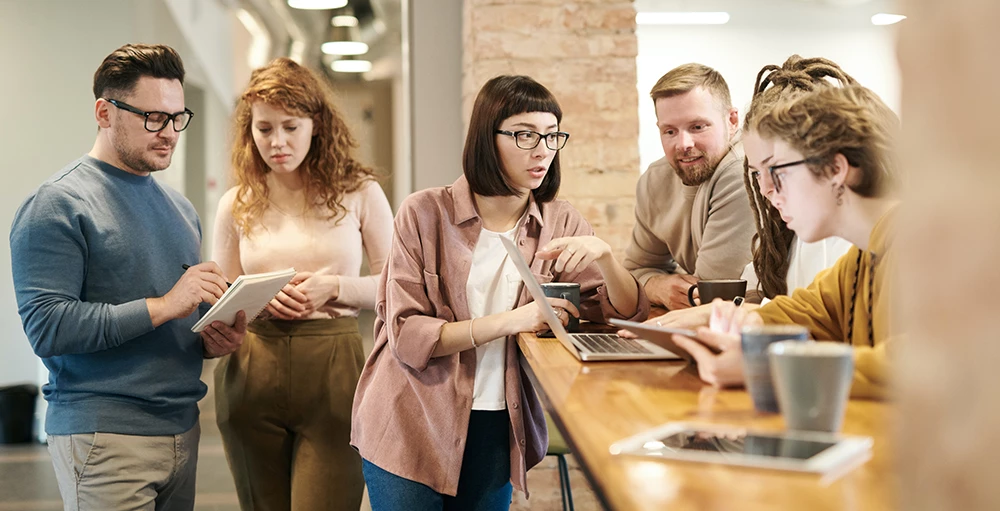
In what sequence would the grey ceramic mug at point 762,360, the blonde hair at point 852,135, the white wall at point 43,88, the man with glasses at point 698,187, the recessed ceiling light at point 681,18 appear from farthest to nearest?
the recessed ceiling light at point 681,18 → the white wall at point 43,88 → the man with glasses at point 698,187 → the blonde hair at point 852,135 → the grey ceramic mug at point 762,360

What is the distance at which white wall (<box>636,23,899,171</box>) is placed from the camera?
4645 millimetres

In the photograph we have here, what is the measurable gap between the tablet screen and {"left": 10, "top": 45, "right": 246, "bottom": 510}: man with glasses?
159 cm

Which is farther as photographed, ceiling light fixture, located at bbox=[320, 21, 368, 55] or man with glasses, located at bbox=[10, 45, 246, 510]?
ceiling light fixture, located at bbox=[320, 21, 368, 55]

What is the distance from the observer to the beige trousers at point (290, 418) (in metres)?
2.68

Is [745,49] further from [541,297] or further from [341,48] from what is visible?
[541,297]

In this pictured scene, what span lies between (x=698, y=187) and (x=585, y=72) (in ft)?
3.23

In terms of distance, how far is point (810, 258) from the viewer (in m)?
Answer: 1.97

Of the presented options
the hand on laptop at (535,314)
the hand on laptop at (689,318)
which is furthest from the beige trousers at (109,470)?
the hand on laptop at (689,318)

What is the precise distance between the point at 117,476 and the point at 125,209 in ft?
2.21

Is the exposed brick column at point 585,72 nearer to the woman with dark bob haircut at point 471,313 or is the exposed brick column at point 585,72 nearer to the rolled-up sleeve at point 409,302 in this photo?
the woman with dark bob haircut at point 471,313

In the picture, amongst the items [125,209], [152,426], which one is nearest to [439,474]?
[152,426]

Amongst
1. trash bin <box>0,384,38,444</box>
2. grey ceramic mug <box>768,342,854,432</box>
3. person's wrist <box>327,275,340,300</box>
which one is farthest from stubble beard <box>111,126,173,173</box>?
trash bin <box>0,384,38,444</box>

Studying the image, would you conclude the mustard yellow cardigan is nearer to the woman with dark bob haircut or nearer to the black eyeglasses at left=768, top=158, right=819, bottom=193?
the black eyeglasses at left=768, top=158, right=819, bottom=193

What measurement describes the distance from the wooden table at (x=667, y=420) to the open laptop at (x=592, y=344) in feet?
0.09
